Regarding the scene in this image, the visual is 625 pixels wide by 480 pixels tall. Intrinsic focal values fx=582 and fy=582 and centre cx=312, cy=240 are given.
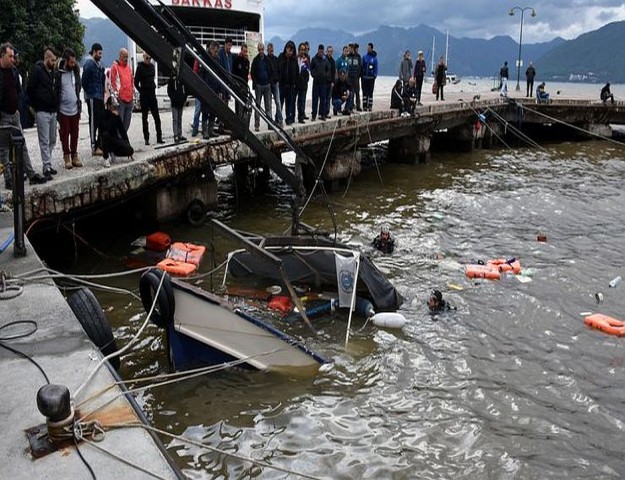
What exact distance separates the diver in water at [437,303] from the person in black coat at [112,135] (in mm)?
5690

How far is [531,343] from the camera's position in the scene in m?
8.10

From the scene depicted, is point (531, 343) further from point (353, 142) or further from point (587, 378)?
point (353, 142)

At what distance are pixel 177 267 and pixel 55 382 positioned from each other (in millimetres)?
5724

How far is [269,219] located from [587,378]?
8.65m

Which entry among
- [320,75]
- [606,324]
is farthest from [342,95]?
[606,324]

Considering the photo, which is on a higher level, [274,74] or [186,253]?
[274,74]

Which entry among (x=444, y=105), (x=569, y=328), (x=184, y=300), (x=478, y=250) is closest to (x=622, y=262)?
(x=478, y=250)

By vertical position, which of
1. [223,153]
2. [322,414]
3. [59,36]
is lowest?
[322,414]

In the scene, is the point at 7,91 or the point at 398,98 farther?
the point at 398,98

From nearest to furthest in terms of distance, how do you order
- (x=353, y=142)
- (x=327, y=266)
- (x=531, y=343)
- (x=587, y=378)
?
(x=587, y=378)
(x=531, y=343)
(x=327, y=266)
(x=353, y=142)

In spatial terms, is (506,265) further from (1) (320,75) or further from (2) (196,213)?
(1) (320,75)

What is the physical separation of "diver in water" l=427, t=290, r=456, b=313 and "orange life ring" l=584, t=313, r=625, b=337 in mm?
1973

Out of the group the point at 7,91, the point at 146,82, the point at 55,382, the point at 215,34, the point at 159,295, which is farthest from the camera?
the point at 215,34

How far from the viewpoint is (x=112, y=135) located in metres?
9.91
